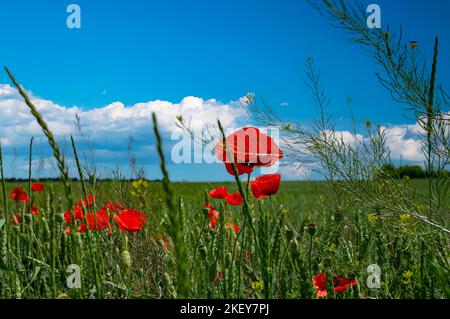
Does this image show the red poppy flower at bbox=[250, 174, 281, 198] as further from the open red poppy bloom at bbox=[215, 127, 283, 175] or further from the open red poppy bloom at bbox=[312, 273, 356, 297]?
the open red poppy bloom at bbox=[312, 273, 356, 297]

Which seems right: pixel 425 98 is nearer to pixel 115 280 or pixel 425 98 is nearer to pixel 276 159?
pixel 276 159

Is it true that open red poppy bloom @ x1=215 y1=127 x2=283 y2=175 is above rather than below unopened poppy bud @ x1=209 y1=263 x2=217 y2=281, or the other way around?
above

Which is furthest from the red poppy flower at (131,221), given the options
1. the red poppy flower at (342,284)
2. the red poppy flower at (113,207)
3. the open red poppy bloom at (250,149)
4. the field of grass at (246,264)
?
the red poppy flower at (342,284)

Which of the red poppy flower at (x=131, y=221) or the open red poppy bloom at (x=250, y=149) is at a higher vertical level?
the open red poppy bloom at (x=250, y=149)

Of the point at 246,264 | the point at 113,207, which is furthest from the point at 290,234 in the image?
the point at 113,207

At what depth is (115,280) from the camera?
1679mm

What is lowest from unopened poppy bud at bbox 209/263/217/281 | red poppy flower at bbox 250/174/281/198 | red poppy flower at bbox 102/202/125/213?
unopened poppy bud at bbox 209/263/217/281

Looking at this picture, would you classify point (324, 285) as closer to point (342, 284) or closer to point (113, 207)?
point (342, 284)

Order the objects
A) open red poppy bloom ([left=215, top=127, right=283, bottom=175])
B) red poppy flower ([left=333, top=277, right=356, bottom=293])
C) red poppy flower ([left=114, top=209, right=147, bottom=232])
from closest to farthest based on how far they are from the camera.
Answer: open red poppy bloom ([left=215, top=127, right=283, bottom=175]), red poppy flower ([left=333, top=277, right=356, bottom=293]), red poppy flower ([left=114, top=209, right=147, bottom=232])

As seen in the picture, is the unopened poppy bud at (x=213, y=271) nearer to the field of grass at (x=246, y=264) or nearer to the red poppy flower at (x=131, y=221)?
the field of grass at (x=246, y=264)

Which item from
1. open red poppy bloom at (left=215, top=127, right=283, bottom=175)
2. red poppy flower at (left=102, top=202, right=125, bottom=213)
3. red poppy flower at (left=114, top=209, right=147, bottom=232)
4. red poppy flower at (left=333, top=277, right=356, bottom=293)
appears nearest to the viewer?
open red poppy bloom at (left=215, top=127, right=283, bottom=175)

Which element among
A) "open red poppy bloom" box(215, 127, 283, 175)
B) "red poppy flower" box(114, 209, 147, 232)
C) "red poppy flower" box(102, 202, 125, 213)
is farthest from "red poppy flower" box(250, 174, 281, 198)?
"red poppy flower" box(102, 202, 125, 213)
